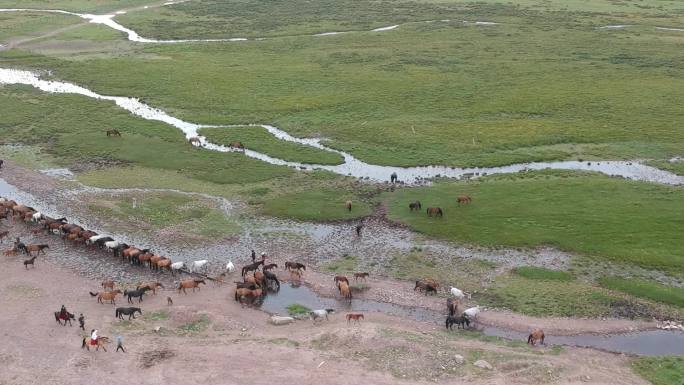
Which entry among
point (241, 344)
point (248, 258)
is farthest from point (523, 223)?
point (241, 344)

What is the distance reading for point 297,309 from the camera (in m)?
25.7

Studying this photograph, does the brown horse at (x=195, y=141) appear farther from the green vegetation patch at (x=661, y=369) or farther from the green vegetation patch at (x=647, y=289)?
the green vegetation patch at (x=661, y=369)

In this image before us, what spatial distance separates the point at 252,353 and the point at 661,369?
13.8m

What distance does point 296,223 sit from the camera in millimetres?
33375

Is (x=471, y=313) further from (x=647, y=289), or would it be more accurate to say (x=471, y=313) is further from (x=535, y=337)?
(x=647, y=289)

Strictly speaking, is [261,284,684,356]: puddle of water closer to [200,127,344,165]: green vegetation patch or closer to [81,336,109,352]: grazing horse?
[81,336,109,352]: grazing horse

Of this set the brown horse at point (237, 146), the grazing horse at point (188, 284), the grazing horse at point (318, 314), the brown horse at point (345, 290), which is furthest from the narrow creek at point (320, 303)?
the brown horse at point (237, 146)

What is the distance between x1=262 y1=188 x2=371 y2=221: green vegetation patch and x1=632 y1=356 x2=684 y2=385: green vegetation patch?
52.1ft

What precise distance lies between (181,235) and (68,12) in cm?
7209

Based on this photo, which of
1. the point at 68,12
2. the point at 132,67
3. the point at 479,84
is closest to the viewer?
the point at 479,84

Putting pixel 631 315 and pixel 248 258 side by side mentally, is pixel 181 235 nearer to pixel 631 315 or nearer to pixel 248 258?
pixel 248 258

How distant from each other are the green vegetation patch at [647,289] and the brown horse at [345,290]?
1081cm

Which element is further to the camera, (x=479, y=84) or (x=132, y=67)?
(x=132, y=67)

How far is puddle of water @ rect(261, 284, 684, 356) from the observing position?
23031mm
